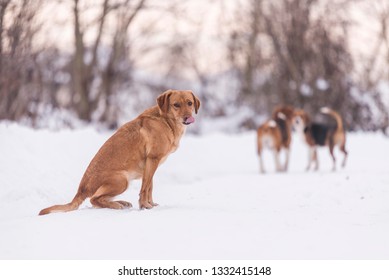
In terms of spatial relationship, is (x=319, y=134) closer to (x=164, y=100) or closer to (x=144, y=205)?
(x=164, y=100)

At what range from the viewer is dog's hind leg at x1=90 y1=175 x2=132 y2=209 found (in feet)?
20.4

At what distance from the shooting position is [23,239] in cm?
505

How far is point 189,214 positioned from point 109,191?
91cm

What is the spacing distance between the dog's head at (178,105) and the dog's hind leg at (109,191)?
2.93ft

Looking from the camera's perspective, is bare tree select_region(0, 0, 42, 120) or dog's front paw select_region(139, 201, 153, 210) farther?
bare tree select_region(0, 0, 42, 120)

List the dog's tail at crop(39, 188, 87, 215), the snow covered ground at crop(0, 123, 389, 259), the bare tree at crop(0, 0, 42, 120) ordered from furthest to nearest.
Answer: the bare tree at crop(0, 0, 42, 120) < the dog's tail at crop(39, 188, 87, 215) < the snow covered ground at crop(0, 123, 389, 259)

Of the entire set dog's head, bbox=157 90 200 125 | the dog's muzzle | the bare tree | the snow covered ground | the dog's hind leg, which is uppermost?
the bare tree

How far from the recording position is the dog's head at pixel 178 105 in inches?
253

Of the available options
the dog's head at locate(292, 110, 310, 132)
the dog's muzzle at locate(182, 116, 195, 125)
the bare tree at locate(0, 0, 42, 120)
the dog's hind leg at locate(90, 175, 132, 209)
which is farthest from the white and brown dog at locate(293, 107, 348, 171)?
the dog's hind leg at locate(90, 175, 132, 209)

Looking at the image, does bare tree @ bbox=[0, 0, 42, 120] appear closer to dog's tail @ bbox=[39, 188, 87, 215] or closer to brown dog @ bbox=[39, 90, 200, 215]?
brown dog @ bbox=[39, 90, 200, 215]

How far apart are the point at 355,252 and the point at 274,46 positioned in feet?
67.2

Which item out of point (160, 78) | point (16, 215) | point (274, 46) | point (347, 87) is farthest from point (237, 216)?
point (160, 78)

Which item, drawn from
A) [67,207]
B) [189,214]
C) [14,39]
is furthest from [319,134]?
[67,207]

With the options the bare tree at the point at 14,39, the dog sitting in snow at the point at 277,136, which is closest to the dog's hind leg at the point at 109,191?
the bare tree at the point at 14,39
